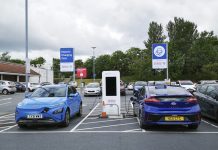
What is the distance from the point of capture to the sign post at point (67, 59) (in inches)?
1130

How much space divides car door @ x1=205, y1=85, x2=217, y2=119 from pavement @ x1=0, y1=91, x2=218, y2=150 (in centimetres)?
37

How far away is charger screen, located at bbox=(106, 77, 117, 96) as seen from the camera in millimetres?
15422

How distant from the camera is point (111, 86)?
51.0ft

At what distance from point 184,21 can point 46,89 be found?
77300 mm

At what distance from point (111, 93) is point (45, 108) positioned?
4156 millimetres

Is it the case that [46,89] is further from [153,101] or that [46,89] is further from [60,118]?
[153,101]

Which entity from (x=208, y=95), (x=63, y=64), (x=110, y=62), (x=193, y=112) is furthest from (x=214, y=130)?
(x=110, y=62)

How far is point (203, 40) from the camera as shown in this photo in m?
82.1

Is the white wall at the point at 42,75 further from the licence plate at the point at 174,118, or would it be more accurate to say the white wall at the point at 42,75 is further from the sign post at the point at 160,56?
the licence plate at the point at 174,118

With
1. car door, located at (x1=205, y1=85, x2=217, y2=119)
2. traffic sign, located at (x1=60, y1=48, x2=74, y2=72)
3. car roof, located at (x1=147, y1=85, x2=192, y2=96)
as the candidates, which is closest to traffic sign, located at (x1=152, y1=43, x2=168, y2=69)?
traffic sign, located at (x1=60, y1=48, x2=74, y2=72)

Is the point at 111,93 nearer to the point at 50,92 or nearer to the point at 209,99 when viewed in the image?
the point at 50,92

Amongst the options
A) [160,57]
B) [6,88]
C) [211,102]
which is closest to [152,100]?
[211,102]

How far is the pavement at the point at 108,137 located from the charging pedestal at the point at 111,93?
5.19ft

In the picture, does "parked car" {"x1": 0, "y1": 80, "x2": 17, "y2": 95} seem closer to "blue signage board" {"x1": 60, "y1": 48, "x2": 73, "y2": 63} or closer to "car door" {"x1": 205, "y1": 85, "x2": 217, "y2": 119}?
"blue signage board" {"x1": 60, "y1": 48, "x2": 73, "y2": 63}
